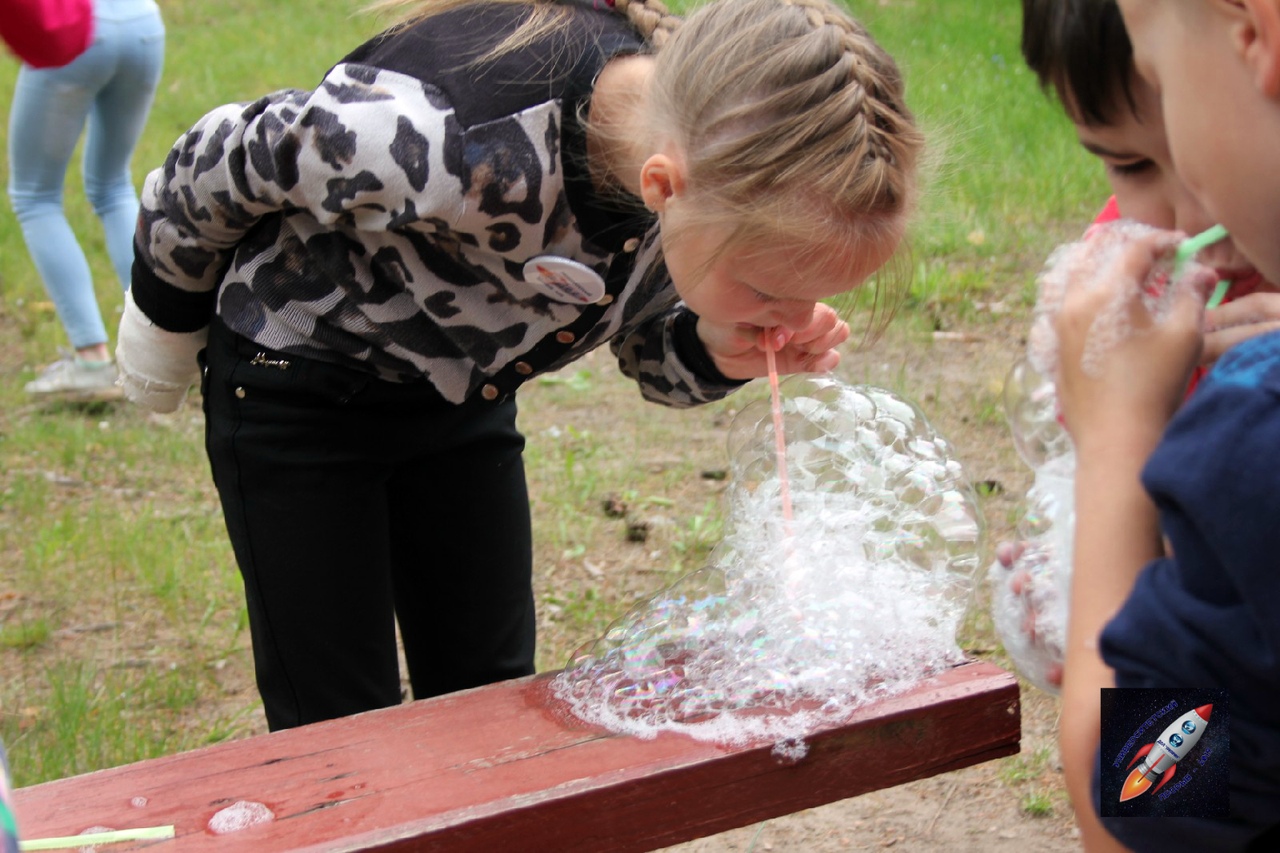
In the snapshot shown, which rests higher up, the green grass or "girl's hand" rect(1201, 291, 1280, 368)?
"girl's hand" rect(1201, 291, 1280, 368)

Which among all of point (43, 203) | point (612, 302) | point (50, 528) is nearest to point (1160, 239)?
point (612, 302)

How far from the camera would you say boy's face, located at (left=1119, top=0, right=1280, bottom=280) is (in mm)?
845

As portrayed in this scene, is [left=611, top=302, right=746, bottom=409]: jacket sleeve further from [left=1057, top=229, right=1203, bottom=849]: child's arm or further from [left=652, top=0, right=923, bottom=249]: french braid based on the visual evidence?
[left=1057, top=229, right=1203, bottom=849]: child's arm

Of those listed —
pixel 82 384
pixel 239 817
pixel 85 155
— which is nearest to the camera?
pixel 239 817

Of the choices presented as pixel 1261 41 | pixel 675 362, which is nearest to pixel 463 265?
pixel 675 362

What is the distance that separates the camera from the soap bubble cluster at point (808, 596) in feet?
5.01

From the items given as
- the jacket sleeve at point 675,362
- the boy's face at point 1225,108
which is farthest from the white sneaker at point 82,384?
the boy's face at point 1225,108

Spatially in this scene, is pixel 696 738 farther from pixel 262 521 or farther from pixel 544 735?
pixel 262 521

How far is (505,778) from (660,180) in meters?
0.69

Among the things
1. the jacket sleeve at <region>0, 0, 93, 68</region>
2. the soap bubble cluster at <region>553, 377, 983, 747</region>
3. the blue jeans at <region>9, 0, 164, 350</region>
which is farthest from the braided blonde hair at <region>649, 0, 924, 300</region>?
the blue jeans at <region>9, 0, 164, 350</region>

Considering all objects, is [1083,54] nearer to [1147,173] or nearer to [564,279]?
[1147,173]

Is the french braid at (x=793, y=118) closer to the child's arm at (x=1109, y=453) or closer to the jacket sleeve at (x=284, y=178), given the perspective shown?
the jacket sleeve at (x=284, y=178)

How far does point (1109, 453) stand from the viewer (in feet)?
3.16

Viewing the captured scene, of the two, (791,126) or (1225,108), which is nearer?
(1225,108)
